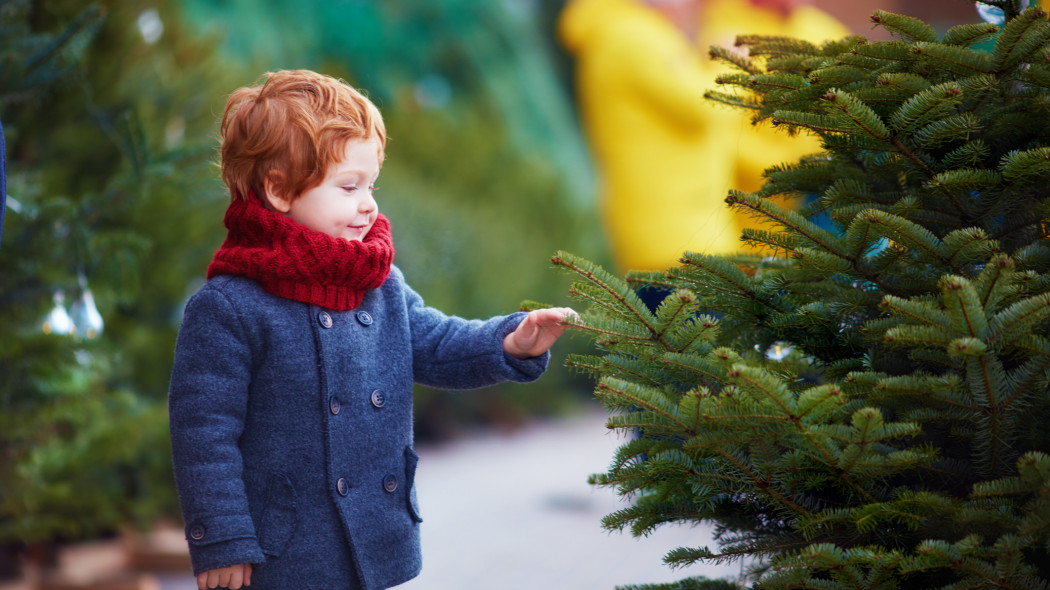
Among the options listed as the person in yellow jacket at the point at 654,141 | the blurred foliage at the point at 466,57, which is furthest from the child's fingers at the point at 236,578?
the blurred foliage at the point at 466,57

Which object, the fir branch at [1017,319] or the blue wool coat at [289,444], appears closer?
the fir branch at [1017,319]

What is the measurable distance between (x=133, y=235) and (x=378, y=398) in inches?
55.8

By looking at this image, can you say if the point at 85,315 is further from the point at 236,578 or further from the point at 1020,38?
A: the point at 1020,38

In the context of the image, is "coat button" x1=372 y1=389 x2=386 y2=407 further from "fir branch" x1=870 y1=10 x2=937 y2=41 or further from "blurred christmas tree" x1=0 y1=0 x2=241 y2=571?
"blurred christmas tree" x1=0 y1=0 x2=241 y2=571

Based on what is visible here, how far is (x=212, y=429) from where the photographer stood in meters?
1.47

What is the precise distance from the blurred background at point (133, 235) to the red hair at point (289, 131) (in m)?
0.67

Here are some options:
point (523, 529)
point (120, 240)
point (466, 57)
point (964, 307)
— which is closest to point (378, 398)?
point (964, 307)

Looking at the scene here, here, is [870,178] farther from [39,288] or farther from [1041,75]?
[39,288]

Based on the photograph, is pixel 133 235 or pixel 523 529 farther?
pixel 523 529

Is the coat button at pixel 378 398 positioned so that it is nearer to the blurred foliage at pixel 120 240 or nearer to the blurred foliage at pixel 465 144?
the blurred foliage at pixel 120 240

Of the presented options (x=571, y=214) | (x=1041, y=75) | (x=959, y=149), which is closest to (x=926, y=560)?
(x=959, y=149)

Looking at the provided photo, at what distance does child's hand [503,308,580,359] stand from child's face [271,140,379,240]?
334 mm

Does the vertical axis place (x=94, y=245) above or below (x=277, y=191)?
above

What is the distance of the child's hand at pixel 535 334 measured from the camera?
156 cm
